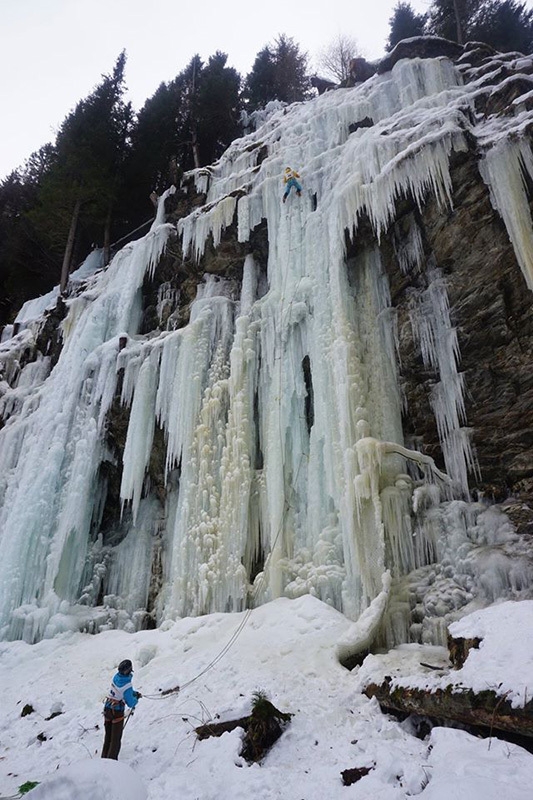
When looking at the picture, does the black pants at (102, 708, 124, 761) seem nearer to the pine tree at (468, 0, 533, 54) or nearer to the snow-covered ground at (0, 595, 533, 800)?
the snow-covered ground at (0, 595, 533, 800)

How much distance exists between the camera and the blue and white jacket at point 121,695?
404 cm

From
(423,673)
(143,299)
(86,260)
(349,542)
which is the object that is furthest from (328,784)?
(86,260)

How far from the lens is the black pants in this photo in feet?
13.0

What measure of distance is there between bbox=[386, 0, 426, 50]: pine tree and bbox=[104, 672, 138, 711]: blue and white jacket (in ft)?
73.9

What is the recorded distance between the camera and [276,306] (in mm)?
9242

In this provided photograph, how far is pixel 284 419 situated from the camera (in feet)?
27.1

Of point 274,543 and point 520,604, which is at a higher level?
point 274,543

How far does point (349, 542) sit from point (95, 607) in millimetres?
5927

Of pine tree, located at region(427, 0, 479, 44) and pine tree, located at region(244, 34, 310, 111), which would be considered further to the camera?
pine tree, located at region(244, 34, 310, 111)

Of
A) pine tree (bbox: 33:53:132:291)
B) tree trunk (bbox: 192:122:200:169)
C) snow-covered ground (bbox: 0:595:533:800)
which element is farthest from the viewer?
tree trunk (bbox: 192:122:200:169)

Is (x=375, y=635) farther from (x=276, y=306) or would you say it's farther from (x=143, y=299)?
(x=143, y=299)

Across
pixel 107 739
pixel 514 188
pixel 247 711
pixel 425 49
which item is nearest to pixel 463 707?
pixel 247 711

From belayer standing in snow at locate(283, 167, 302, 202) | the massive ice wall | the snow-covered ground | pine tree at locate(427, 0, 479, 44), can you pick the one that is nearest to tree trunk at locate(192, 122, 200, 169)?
the massive ice wall

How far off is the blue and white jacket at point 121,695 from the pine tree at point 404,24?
2251cm
